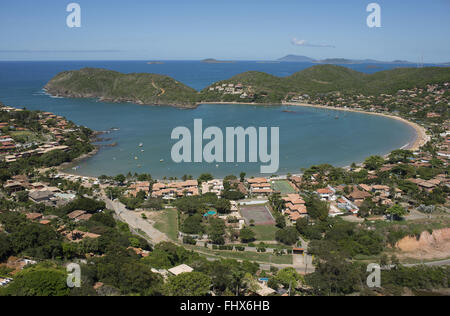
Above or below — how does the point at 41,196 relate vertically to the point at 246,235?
above

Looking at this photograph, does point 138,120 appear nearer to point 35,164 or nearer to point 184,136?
point 184,136

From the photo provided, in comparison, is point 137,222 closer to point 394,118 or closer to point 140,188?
point 140,188

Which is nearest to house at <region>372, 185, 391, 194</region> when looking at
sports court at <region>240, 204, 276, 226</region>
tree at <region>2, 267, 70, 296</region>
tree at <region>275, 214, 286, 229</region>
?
sports court at <region>240, 204, 276, 226</region>

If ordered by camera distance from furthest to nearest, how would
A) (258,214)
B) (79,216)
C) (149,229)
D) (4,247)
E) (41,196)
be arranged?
(41,196) < (258,214) < (79,216) < (149,229) < (4,247)

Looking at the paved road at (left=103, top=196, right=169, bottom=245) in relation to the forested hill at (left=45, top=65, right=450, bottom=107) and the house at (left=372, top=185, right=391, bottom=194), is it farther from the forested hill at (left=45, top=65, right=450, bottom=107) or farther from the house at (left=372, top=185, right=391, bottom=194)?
the forested hill at (left=45, top=65, right=450, bottom=107)

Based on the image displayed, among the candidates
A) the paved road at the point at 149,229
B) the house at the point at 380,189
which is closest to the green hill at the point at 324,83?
the house at the point at 380,189

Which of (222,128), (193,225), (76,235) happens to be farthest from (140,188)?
(222,128)
